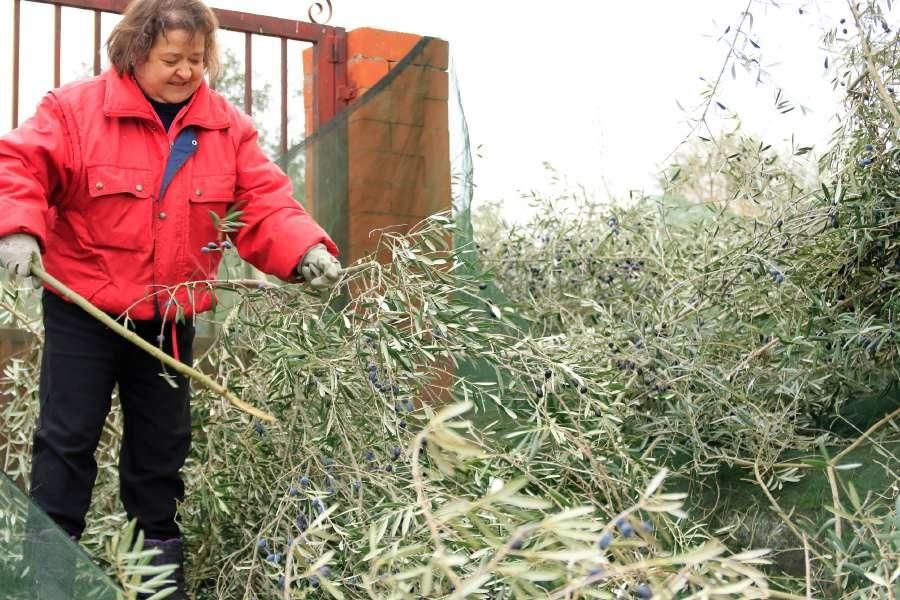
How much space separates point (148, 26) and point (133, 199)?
0.45 meters

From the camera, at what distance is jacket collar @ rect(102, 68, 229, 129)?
284 cm

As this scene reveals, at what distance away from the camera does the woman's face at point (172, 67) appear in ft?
9.24

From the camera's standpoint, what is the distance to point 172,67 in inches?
112

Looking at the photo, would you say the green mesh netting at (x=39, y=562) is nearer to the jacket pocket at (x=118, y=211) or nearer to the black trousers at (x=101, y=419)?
the black trousers at (x=101, y=419)

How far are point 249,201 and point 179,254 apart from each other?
257mm

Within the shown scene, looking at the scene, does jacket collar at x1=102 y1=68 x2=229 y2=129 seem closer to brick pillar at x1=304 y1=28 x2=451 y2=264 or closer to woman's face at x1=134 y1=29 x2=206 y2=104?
woman's face at x1=134 y1=29 x2=206 y2=104

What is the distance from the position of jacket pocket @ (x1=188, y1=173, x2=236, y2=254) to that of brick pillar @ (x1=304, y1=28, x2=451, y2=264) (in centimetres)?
99

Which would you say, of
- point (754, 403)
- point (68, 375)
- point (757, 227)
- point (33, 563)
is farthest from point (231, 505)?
point (757, 227)

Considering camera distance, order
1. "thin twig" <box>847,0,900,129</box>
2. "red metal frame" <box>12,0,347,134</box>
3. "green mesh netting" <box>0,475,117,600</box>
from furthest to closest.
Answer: "red metal frame" <box>12,0,347,134</box>
"thin twig" <box>847,0,900,129</box>
"green mesh netting" <box>0,475,117,600</box>

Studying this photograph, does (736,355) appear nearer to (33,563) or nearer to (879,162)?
(879,162)

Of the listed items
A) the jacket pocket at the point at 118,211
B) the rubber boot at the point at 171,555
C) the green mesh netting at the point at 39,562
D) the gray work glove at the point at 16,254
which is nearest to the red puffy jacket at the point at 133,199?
the jacket pocket at the point at 118,211

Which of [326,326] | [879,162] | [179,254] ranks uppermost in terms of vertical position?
[879,162]

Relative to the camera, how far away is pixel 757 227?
12.4ft

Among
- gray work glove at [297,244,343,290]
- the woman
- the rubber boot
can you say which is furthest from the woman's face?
the rubber boot
